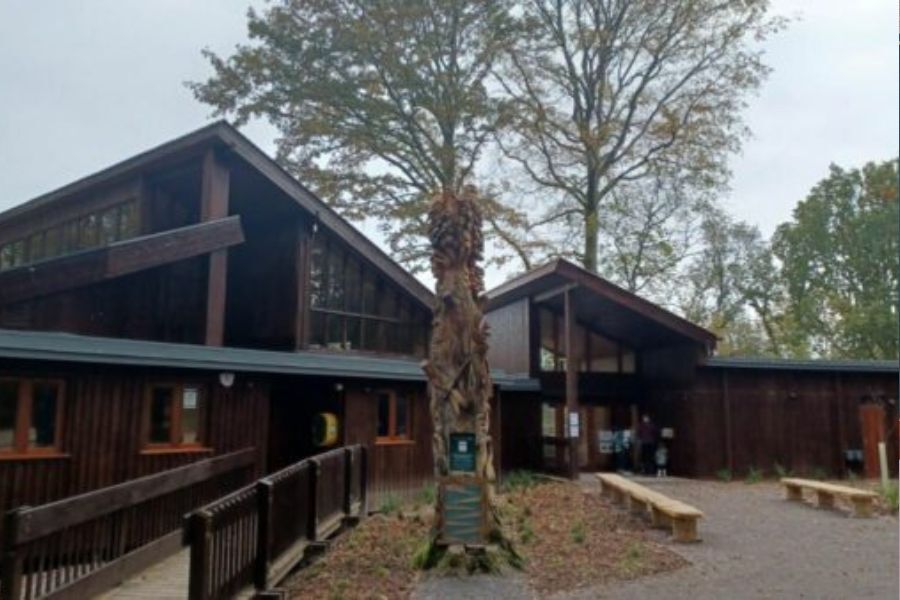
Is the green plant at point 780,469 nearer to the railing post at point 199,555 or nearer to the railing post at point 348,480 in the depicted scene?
the railing post at point 348,480

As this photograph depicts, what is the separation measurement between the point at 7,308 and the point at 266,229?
6169mm

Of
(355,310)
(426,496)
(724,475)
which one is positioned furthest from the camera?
(724,475)

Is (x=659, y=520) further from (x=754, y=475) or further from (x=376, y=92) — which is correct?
(x=376, y=92)

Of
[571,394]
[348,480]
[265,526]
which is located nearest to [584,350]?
[571,394]

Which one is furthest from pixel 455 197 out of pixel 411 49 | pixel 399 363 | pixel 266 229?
pixel 411 49

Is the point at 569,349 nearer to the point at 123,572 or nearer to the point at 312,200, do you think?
the point at 312,200

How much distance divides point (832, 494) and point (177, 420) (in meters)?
11.0

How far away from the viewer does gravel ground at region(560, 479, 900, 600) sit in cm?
798

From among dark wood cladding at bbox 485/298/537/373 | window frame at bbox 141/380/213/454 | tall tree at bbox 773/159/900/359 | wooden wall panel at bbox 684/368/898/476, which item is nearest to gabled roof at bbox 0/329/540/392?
window frame at bbox 141/380/213/454

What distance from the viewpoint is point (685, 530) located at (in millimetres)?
10711

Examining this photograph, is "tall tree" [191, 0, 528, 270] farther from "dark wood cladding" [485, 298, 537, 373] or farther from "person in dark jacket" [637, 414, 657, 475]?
"person in dark jacket" [637, 414, 657, 475]

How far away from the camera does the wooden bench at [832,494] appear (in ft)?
Result: 43.2

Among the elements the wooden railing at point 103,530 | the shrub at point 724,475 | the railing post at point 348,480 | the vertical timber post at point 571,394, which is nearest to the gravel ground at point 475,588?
the wooden railing at point 103,530

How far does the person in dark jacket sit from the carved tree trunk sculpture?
12530 millimetres
